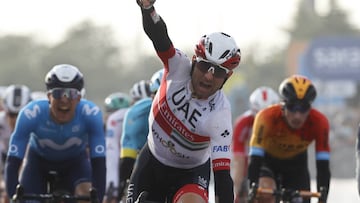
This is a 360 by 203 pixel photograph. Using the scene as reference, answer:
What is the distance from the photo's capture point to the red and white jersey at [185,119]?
8.49 metres

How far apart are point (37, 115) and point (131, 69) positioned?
81917mm

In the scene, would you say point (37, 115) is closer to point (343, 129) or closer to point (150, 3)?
point (150, 3)

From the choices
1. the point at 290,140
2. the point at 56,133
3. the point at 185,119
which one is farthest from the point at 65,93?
the point at 290,140

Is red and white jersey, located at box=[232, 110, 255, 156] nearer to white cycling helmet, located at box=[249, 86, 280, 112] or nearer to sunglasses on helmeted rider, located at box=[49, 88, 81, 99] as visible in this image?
white cycling helmet, located at box=[249, 86, 280, 112]

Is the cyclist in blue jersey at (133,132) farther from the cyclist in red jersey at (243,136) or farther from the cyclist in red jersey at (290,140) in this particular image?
the cyclist in red jersey at (243,136)

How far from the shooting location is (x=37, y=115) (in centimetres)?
1036

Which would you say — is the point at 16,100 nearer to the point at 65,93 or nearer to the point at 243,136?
the point at 243,136

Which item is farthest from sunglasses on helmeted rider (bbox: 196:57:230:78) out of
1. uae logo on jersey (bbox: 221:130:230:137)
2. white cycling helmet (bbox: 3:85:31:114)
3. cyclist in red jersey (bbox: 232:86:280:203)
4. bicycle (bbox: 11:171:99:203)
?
cyclist in red jersey (bbox: 232:86:280:203)

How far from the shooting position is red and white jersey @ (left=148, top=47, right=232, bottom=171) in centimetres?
849

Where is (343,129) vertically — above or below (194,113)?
above

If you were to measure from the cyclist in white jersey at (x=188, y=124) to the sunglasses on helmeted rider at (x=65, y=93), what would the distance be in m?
1.37

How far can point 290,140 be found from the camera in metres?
12.0

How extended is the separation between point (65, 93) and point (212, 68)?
2.26 meters

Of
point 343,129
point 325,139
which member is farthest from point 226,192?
point 343,129
